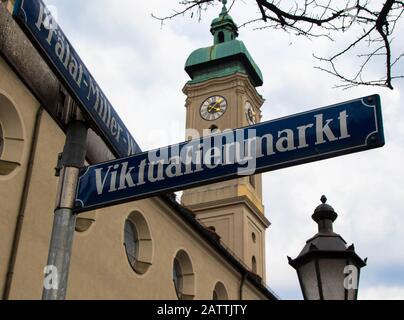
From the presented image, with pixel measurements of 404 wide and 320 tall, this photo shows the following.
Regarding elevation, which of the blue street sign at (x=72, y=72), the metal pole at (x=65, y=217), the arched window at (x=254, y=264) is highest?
the arched window at (x=254, y=264)

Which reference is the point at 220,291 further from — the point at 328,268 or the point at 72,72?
the point at 72,72

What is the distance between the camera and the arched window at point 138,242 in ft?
55.4

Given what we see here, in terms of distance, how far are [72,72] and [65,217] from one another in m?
0.86

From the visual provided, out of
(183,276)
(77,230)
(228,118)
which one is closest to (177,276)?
(183,276)

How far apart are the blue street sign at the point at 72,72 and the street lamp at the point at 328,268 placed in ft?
5.25

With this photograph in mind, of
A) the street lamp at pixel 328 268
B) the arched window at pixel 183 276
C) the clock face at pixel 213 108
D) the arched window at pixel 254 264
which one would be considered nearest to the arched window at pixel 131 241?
the arched window at pixel 183 276

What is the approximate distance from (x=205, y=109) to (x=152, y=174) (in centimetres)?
3351

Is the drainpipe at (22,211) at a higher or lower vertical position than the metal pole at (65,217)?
higher

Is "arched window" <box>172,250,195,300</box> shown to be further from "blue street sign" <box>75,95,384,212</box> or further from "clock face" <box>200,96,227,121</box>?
"clock face" <box>200,96,227,121</box>

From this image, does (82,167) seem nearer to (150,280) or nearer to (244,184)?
(150,280)

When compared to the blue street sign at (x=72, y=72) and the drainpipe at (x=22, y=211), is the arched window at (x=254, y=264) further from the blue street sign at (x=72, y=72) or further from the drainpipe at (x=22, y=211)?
the blue street sign at (x=72, y=72)

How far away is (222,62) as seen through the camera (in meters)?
38.8

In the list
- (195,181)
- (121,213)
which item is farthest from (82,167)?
(121,213)

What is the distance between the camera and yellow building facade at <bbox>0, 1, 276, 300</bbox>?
3.88 meters
